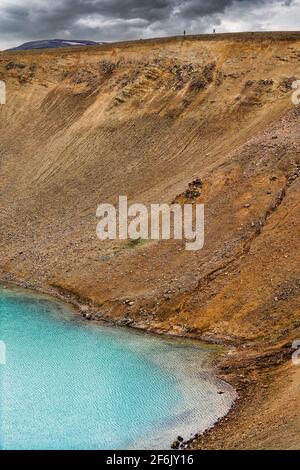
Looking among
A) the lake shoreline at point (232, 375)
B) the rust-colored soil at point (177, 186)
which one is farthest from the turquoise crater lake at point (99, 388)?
the rust-colored soil at point (177, 186)

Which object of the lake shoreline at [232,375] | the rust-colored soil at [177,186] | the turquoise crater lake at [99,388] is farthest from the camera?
the rust-colored soil at [177,186]

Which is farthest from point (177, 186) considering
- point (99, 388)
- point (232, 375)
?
point (99, 388)

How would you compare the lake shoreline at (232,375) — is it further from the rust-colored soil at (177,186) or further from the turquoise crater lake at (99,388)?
the turquoise crater lake at (99,388)

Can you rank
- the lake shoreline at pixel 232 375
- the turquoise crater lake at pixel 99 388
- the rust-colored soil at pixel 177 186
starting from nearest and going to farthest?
the lake shoreline at pixel 232 375 → the turquoise crater lake at pixel 99 388 → the rust-colored soil at pixel 177 186

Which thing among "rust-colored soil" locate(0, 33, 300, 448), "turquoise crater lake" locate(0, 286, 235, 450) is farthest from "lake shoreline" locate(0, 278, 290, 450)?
"turquoise crater lake" locate(0, 286, 235, 450)

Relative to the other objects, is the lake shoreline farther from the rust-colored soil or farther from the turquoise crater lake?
the turquoise crater lake

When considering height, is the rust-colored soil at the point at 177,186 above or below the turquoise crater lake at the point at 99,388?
above
